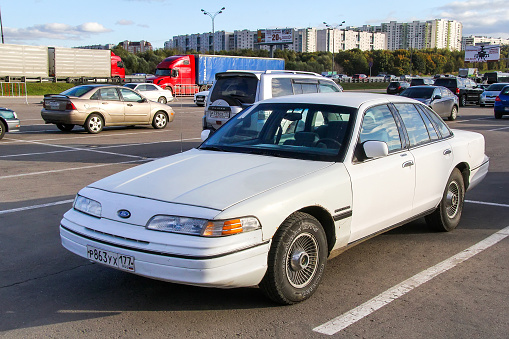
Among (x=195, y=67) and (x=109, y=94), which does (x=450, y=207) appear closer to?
(x=109, y=94)

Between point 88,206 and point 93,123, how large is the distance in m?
13.8

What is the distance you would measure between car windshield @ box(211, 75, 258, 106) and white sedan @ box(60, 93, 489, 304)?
5.17m

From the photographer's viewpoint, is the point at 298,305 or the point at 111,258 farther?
the point at 298,305

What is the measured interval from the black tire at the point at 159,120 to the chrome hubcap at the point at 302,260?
51.3 ft

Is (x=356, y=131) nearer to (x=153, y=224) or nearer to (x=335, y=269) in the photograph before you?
(x=335, y=269)

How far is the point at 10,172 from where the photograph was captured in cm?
1044

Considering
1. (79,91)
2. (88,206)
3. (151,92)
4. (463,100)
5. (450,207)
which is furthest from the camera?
(463,100)

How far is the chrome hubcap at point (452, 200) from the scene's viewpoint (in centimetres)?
629

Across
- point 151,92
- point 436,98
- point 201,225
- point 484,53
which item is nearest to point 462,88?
point 436,98

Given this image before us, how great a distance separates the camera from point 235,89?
1129cm

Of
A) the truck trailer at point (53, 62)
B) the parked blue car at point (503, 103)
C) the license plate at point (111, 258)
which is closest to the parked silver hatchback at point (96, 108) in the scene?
the license plate at point (111, 258)

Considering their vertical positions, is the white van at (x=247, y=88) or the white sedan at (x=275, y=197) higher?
the white van at (x=247, y=88)

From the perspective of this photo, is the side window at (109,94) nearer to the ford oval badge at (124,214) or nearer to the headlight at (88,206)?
the headlight at (88,206)

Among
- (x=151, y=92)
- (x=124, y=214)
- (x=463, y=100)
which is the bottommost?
(x=463, y=100)
